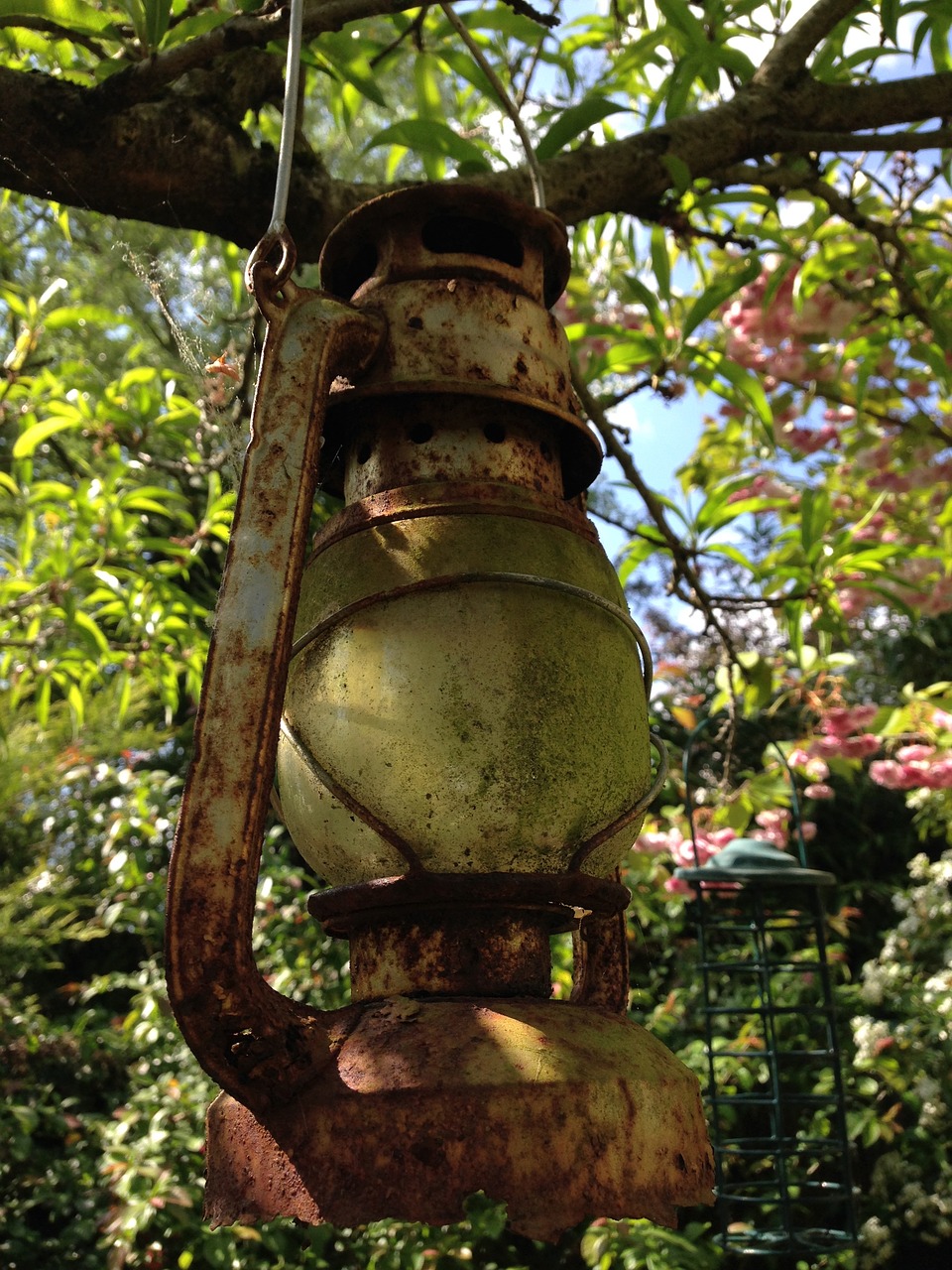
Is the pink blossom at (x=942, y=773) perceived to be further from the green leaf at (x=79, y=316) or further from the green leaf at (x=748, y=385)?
the green leaf at (x=79, y=316)

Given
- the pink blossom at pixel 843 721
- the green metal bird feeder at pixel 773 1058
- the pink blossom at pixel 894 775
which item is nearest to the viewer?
the green metal bird feeder at pixel 773 1058

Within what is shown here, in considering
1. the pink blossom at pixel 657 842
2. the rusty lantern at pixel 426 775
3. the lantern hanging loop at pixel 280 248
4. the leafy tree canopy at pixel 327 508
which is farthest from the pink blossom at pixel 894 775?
the lantern hanging loop at pixel 280 248

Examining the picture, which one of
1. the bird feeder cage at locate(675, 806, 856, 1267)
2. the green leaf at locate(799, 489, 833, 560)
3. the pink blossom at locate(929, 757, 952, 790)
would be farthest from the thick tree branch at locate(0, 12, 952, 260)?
the pink blossom at locate(929, 757, 952, 790)

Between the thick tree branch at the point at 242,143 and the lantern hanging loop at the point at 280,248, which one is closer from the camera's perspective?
the lantern hanging loop at the point at 280,248

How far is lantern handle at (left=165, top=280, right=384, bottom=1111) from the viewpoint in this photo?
542 mm

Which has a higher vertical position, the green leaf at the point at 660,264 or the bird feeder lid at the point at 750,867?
the green leaf at the point at 660,264

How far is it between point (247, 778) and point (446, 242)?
0.58 m

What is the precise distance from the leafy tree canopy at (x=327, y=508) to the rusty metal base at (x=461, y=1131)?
1.62ft

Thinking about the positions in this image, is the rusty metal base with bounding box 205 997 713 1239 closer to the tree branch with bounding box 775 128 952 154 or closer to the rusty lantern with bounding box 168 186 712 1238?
the rusty lantern with bounding box 168 186 712 1238

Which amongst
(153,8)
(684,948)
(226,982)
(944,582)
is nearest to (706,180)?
(153,8)

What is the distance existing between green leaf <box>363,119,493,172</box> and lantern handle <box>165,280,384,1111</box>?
2.87 feet

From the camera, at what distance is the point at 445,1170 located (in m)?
0.54

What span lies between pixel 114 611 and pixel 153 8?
1.82 m

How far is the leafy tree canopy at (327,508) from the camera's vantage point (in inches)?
49.4
